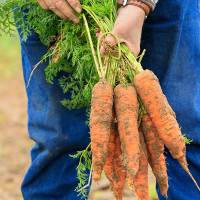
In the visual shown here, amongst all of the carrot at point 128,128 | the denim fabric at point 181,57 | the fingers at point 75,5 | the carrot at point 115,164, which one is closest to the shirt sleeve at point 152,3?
the denim fabric at point 181,57

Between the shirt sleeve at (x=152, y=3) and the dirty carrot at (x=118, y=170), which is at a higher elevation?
the shirt sleeve at (x=152, y=3)

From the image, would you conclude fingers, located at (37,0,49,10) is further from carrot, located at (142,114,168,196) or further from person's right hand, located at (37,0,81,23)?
carrot, located at (142,114,168,196)

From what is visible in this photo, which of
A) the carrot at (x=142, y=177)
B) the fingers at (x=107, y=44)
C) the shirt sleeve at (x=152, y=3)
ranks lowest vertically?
the carrot at (x=142, y=177)

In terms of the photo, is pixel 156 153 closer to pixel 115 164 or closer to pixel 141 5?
pixel 115 164

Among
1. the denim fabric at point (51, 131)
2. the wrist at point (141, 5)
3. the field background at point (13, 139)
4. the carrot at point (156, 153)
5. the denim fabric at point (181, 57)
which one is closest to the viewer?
the carrot at point (156, 153)

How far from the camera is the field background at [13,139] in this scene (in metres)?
5.30

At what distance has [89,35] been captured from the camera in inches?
129

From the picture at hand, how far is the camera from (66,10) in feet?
10.9

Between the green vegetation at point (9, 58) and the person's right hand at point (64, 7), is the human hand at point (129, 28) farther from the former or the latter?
the green vegetation at point (9, 58)

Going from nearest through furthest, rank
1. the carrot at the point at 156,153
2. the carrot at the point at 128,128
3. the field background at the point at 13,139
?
1. the carrot at the point at 128,128
2. the carrot at the point at 156,153
3. the field background at the point at 13,139

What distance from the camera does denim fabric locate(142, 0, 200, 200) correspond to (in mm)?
3518

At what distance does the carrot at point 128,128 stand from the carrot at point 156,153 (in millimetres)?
96

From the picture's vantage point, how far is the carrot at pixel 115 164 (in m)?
3.24

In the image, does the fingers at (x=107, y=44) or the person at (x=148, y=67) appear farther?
the person at (x=148, y=67)
